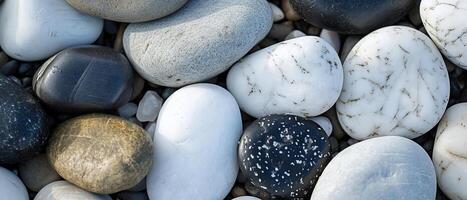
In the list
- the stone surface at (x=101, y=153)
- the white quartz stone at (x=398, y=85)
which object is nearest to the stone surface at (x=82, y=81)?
the stone surface at (x=101, y=153)

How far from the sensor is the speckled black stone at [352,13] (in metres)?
1.98

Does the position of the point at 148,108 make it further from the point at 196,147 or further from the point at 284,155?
the point at 284,155

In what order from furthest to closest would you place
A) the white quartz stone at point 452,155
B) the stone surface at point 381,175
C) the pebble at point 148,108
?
1. the pebble at point 148,108
2. the white quartz stone at point 452,155
3. the stone surface at point 381,175

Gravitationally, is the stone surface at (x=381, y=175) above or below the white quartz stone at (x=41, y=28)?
below

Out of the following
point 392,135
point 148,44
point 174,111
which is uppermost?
point 148,44

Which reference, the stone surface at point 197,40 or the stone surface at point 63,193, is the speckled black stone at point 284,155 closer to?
the stone surface at point 197,40

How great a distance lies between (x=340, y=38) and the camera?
83.8 inches

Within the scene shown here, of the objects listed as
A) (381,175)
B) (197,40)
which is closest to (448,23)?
(381,175)

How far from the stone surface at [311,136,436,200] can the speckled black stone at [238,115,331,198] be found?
0.06m

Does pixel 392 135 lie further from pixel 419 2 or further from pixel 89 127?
pixel 89 127

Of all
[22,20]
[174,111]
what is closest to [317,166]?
[174,111]

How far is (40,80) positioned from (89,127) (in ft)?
0.65

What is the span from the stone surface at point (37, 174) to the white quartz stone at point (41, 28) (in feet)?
1.01

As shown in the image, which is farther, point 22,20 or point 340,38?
point 340,38
